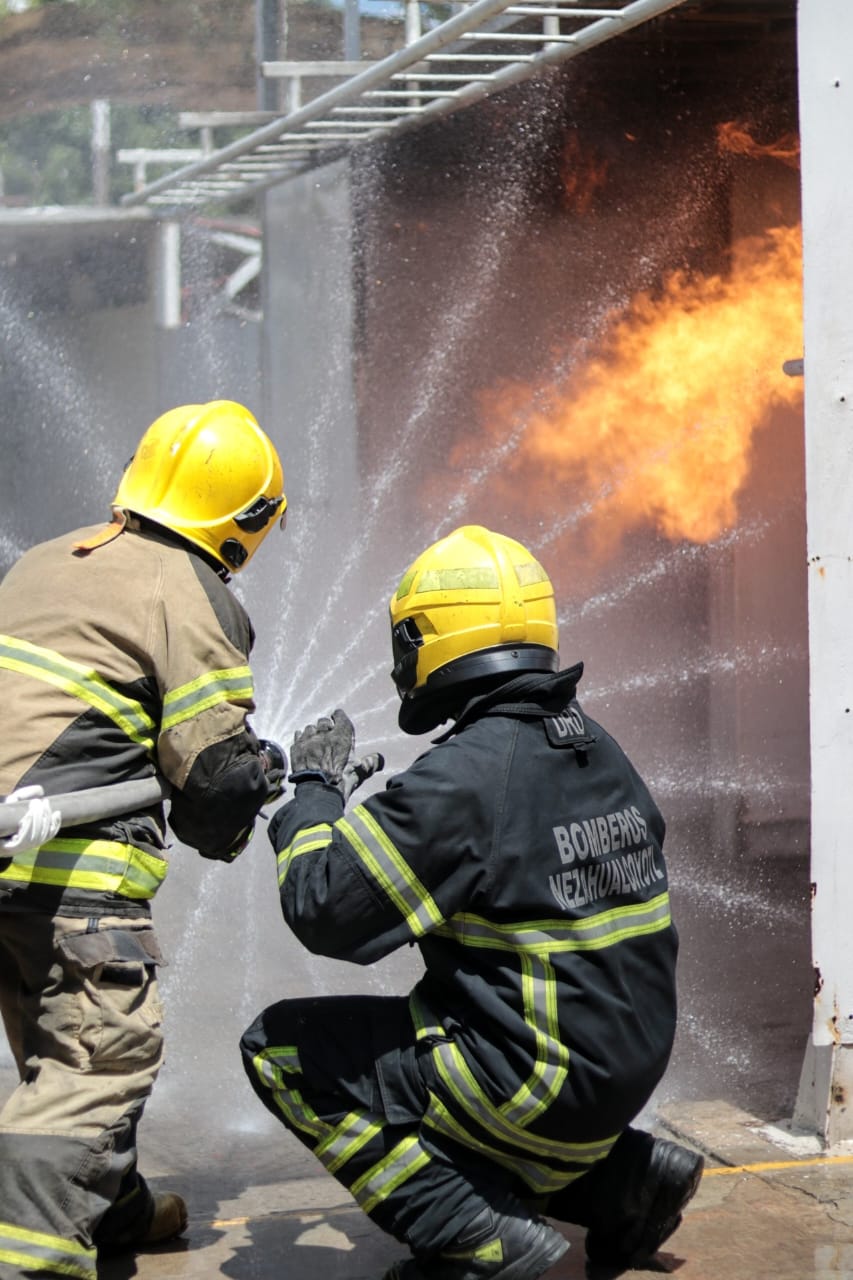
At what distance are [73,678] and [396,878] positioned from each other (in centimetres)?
74

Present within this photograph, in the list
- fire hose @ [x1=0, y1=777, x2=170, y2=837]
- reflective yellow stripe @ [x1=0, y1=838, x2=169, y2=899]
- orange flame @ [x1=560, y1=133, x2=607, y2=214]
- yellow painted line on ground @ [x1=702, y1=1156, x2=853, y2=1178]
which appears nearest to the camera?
fire hose @ [x1=0, y1=777, x2=170, y2=837]

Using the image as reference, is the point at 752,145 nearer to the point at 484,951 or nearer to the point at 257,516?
the point at 257,516

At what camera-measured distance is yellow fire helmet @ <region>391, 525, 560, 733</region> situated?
2967 mm

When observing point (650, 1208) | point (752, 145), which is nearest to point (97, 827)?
point (650, 1208)

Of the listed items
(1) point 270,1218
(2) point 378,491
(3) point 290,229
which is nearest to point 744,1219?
(1) point 270,1218

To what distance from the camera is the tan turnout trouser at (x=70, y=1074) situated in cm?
281

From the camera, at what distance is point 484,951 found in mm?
2877

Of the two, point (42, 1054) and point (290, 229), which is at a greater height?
point (290, 229)

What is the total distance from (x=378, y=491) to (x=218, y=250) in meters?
2.05

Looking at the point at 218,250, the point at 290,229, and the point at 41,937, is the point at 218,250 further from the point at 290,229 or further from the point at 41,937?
the point at 41,937

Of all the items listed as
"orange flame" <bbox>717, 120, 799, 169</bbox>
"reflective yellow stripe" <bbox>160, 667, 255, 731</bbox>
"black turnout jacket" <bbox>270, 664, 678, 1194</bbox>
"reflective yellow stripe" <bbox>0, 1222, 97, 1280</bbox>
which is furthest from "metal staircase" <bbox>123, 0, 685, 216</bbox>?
"reflective yellow stripe" <bbox>0, 1222, 97, 1280</bbox>

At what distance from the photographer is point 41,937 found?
2967 millimetres

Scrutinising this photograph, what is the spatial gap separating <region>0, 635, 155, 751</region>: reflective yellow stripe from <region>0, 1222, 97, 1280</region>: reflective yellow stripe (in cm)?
92

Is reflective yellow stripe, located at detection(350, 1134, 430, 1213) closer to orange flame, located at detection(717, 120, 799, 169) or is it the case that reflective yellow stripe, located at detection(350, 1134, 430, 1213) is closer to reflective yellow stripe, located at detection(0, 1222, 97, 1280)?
reflective yellow stripe, located at detection(0, 1222, 97, 1280)
